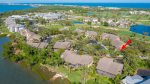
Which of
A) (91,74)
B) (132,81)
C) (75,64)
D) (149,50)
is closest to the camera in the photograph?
(132,81)

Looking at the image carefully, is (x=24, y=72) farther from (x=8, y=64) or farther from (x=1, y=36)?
(x=1, y=36)

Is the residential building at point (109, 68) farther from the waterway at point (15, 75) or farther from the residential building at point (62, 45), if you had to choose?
the residential building at point (62, 45)

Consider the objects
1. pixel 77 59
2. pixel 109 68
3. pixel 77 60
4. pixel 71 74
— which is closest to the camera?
pixel 109 68

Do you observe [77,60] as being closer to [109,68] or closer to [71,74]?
[71,74]

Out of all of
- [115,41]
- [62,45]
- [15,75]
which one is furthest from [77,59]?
[115,41]

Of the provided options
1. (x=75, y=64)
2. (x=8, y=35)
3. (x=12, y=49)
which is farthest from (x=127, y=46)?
(x=8, y=35)

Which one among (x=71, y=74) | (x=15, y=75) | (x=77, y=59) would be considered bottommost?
(x=15, y=75)

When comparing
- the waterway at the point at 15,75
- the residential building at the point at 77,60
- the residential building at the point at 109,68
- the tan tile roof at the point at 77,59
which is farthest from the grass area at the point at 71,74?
the waterway at the point at 15,75

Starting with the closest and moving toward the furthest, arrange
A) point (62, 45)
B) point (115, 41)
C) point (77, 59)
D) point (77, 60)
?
point (77, 60)
point (77, 59)
point (62, 45)
point (115, 41)

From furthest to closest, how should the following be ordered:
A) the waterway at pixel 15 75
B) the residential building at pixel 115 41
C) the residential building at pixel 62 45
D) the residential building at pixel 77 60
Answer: the residential building at pixel 115 41
the residential building at pixel 62 45
the residential building at pixel 77 60
the waterway at pixel 15 75
